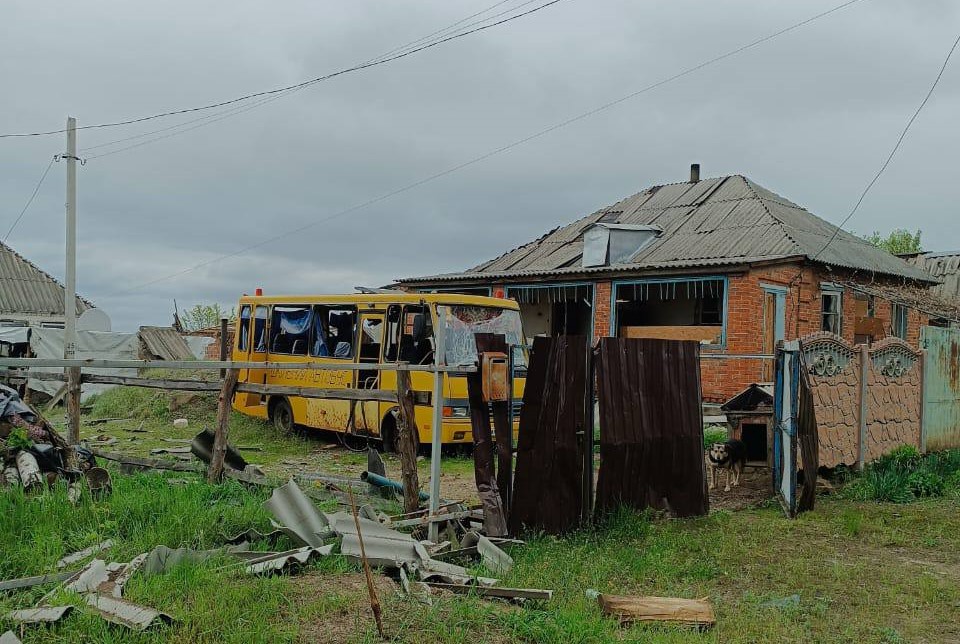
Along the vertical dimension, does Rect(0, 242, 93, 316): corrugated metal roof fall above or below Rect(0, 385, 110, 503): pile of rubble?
above

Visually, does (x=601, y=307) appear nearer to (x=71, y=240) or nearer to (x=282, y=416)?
(x=282, y=416)

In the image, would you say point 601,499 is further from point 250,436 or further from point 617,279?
point 617,279

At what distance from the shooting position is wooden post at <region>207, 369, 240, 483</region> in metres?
7.76

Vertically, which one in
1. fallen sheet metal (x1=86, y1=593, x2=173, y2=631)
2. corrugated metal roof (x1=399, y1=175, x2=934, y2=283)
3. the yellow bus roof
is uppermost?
corrugated metal roof (x1=399, y1=175, x2=934, y2=283)

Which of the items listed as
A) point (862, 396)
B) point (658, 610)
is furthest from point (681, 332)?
point (658, 610)

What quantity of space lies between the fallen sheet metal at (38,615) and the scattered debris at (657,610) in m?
A: 2.99

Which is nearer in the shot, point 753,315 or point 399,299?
point 399,299

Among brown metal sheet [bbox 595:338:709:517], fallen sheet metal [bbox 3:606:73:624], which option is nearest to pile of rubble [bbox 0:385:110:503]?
fallen sheet metal [bbox 3:606:73:624]

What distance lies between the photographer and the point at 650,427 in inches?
307

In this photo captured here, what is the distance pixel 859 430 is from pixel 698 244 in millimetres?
8790

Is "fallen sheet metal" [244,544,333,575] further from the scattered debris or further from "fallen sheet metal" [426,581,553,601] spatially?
the scattered debris

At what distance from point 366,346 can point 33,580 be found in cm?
802

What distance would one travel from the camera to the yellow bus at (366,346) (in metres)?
11.6

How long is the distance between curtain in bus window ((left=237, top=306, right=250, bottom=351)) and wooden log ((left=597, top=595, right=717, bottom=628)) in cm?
1088
